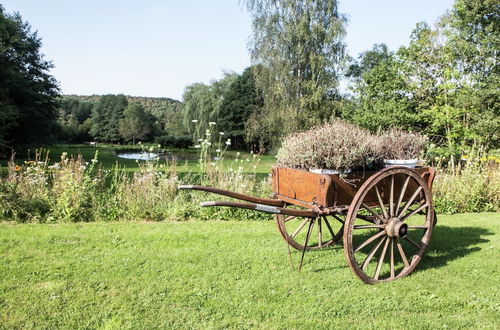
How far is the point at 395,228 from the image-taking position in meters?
3.25

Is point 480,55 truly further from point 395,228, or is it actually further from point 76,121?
point 76,121

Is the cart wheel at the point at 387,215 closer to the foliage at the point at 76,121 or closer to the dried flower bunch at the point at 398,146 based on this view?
the dried flower bunch at the point at 398,146

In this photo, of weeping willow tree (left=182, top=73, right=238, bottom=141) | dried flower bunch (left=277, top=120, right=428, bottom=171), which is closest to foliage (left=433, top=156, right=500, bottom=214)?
dried flower bunch (left=277, top=120, right=428, bottom=171)

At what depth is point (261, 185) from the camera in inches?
275

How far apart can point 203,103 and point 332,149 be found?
32490mm

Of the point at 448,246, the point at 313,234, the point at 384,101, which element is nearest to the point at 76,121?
the point at 384,101

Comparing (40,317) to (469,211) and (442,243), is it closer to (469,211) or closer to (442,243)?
(442,243)

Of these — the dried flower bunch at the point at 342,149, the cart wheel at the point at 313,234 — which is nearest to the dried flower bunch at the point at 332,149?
the dried flower bunch at the point at 342,149

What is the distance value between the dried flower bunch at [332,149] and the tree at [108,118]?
66.5 metres

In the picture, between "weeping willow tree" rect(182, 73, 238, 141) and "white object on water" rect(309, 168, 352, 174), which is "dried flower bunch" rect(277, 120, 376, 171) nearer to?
"white object on water" rect(309, 168, 352, 174)

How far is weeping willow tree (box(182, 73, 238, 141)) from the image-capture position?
113ft

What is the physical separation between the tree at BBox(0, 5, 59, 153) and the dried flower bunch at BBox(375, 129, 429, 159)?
60.4ft

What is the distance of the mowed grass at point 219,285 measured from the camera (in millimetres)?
2713

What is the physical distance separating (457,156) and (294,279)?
1256 centimetres
